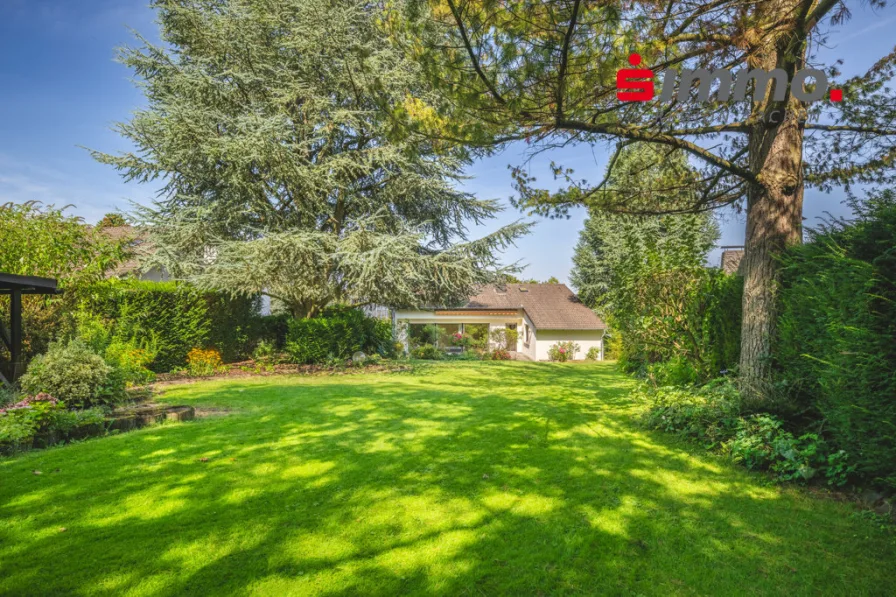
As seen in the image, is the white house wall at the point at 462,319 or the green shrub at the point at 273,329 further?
the white house wall at the point at 462,319

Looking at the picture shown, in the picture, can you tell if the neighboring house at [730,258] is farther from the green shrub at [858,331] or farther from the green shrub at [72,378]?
the green shrub at [72,378]

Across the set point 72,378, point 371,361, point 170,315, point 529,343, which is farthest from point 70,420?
point 529,343

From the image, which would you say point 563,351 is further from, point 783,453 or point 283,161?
point 783,453

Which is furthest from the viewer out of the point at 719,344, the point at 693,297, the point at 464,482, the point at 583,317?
the point at 583,317

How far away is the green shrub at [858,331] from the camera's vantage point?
3.07 m

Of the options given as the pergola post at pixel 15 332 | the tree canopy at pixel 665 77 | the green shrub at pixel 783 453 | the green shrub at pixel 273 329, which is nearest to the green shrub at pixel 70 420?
the pergola post at pixel 15 332

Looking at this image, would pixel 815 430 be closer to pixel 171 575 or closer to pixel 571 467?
pixel 571 467

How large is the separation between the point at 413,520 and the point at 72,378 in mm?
5833

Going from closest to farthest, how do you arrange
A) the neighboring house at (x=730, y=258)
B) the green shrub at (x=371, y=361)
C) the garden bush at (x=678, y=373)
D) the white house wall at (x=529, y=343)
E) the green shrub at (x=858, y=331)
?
the green shrub at (x=858, y=331), the garden bush at (x=678, y=373), the green shrub at (x=371, y=361), the neighboring house at (x=730, y=258), the white house wall at (x=529, y=343)

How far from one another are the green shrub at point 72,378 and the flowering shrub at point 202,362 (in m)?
5.25

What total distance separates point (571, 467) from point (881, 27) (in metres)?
7.01

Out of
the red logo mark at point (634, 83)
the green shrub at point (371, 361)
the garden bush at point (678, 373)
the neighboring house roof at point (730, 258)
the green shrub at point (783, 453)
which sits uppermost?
the red logo mark at point (634, 83)

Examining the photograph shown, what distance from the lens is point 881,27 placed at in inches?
228

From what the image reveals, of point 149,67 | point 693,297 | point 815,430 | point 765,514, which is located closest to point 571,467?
point 765,514
